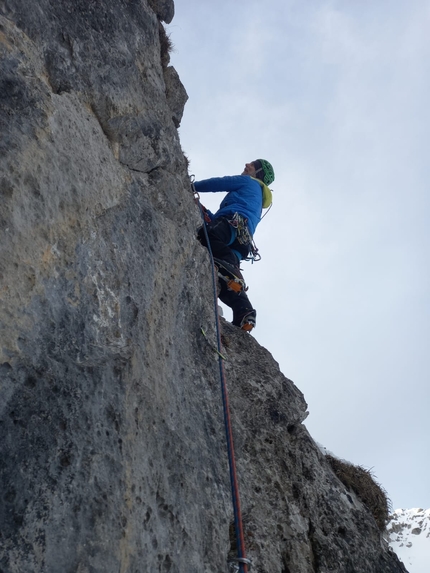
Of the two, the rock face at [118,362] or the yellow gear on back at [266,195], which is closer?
the rock face at [118,362]

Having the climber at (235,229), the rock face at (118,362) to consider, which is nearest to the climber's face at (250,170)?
the climber at (235,229)

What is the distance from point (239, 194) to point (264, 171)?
Answer: 107cm

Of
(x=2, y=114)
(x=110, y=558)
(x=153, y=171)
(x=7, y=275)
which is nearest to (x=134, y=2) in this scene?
(x=153, y=171)

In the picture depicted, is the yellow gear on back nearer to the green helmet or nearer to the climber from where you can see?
the climber

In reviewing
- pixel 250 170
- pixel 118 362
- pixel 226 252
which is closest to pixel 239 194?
pixel 250 170

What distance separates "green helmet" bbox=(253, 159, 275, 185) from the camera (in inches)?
379

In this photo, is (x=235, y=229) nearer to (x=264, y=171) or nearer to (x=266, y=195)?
(x=266, y=195)

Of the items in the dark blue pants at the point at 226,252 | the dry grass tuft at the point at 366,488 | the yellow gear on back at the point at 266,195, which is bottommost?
the dry grass tuft at the point at 366,488

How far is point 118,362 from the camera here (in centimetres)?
396

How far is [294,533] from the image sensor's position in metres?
5.10

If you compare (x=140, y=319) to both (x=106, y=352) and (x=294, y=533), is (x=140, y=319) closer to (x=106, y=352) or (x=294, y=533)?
(x=106, y=352)

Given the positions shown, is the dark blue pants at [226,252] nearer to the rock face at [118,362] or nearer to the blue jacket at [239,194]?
the blue jacket at [239,194]

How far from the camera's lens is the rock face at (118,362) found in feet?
10.3

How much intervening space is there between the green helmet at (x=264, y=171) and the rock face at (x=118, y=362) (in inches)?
123
